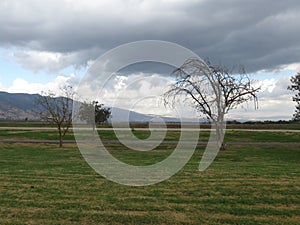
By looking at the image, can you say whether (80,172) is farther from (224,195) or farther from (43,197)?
(224,195)

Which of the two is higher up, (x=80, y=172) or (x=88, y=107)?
(x=88, y=107)

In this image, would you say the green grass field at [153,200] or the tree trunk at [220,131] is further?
the tree trunk at [220,131]

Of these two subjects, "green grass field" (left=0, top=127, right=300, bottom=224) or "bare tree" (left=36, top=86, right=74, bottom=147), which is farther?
"bare tree" (left=36, top=86, right=74, bottom=147)

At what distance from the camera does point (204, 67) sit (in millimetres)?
31109

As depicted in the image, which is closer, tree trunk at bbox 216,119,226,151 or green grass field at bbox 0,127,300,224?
green grass field at bbox 0,127,300,224

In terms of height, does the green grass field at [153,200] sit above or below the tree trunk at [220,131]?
below

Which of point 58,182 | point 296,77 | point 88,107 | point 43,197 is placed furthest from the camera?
point 88,107

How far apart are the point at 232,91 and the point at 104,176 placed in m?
20.5

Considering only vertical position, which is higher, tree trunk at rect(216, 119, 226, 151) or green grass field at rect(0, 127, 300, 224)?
tree trunk at rect(216, 119, 226, 151)

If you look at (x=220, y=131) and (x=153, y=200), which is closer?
(x=153, y=200)

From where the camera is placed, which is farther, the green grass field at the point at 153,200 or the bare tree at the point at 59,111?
the bare tree at the point at 59,111

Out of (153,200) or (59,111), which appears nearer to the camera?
(153,200)

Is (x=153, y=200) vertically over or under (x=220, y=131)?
under

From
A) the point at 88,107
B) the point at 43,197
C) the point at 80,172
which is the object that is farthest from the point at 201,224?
the point at 88,107
